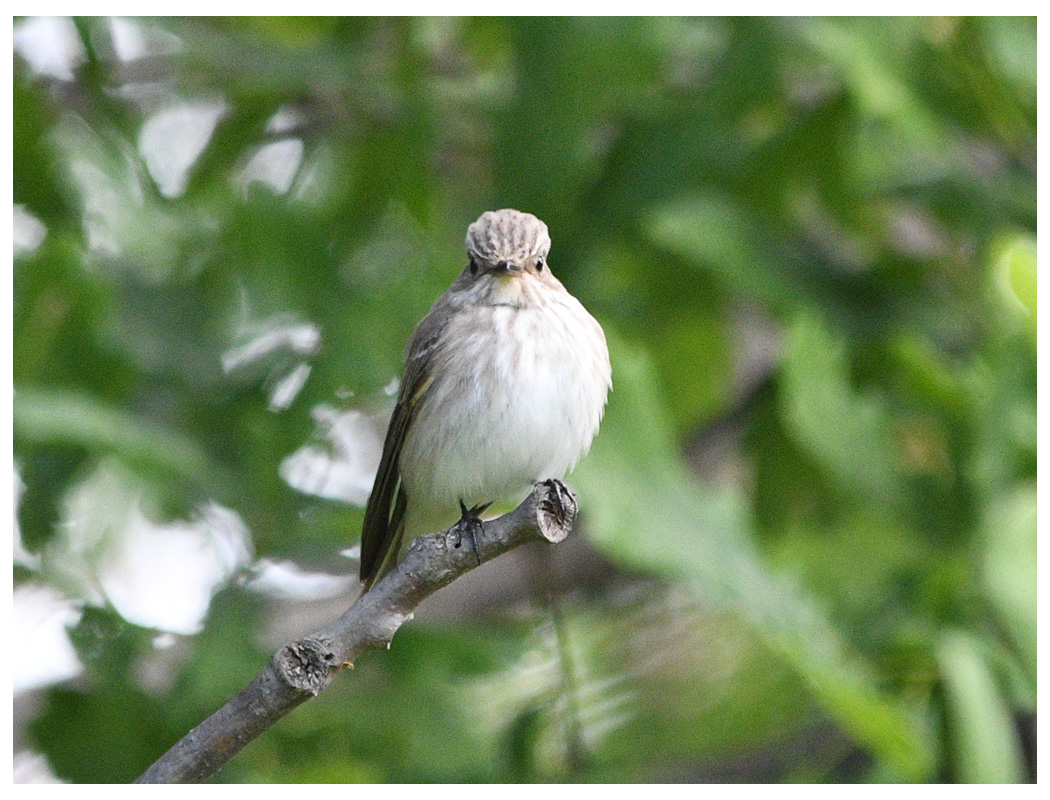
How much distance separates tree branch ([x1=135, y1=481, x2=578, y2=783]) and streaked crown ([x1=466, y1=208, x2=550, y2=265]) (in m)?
0.24

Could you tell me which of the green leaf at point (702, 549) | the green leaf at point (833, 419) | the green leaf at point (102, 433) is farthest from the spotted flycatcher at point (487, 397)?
the green leaf at point (833, 419)

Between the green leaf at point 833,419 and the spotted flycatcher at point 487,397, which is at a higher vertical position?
the green leaf at point 833,419

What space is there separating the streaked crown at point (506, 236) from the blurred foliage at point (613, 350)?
1.15 m

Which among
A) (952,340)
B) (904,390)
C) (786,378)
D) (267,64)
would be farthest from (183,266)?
(952,340)

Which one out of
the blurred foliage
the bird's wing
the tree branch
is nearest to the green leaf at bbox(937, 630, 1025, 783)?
the blurred foliage

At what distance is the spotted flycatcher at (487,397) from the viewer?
50.4 inches

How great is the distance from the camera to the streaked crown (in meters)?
1.08

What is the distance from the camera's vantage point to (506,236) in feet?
3.59

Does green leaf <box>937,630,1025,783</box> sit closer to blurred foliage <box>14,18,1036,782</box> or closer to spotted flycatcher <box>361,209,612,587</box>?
blurred foliage <box>14,18,1036,782</box>

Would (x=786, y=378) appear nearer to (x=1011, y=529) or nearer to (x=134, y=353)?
(x=1011, y=529)

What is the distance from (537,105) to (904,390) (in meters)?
1.24

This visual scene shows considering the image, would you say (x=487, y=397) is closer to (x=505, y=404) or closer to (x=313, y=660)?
(x=505, y=404)

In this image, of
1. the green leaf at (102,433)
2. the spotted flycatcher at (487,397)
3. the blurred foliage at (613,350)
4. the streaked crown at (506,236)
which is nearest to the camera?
the streaked crown at (506,236)

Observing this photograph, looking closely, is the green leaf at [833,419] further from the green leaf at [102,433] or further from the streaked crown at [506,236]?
the streaked crown at [506,236]
